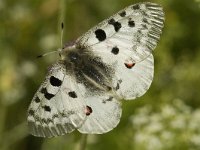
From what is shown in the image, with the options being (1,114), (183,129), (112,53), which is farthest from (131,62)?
(1,114)

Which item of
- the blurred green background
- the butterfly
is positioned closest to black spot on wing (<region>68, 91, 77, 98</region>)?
the butterfly

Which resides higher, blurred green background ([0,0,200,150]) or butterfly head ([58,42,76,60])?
butterfly head ([58,42,76,60])

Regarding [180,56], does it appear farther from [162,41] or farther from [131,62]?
[131,62]

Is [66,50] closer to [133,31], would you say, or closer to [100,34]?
[100,34]

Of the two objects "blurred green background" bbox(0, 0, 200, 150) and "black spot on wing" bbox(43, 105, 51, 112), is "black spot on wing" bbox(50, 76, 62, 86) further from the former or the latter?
"blurred green background" bbox(0, 0, 200, 150)

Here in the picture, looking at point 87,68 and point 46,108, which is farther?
point 87,68

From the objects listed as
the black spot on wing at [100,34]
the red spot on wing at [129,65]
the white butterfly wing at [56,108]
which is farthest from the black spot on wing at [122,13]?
the white butterfly wing at [56,108]

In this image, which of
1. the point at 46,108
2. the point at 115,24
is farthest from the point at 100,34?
the point at 46,108
